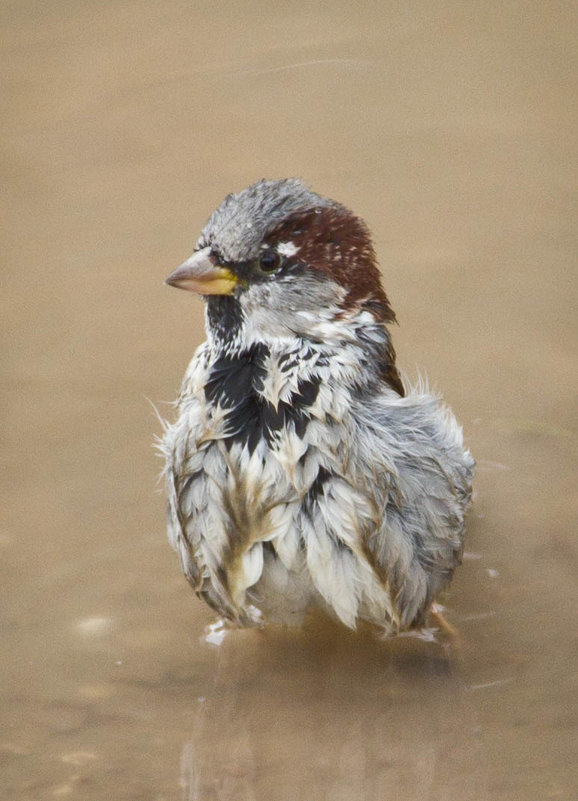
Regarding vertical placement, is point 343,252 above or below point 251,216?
below

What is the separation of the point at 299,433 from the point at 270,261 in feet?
1.31

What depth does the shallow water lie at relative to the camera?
3062 mm

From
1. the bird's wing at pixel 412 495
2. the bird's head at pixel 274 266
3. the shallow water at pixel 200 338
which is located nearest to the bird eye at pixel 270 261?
the bird's head at pixel 274 266

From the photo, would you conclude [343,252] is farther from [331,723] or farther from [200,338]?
[200,338]

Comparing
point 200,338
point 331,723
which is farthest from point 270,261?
point 200,338

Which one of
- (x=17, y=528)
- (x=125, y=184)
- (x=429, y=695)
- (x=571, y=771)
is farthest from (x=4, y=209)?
(x=571, y=771)

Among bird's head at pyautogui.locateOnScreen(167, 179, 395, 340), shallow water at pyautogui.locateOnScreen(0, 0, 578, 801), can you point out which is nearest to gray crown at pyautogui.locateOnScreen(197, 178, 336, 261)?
bird's head at pyautogui.locateOnScreen(167, 179, 395, 340)

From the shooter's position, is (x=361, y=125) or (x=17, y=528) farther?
(x=361, y=125)

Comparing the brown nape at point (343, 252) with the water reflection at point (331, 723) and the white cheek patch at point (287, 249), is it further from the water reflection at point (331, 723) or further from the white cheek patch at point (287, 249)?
the water reflection at point (331, 723)

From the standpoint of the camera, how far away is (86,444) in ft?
13.0

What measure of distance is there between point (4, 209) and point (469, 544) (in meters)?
2.37

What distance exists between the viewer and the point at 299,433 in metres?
2.88

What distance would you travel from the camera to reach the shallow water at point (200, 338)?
3062mm

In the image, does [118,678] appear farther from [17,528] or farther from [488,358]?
[488,358]
